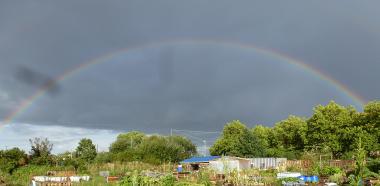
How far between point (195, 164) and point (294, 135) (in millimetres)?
18104

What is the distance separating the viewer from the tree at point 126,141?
7831 cm

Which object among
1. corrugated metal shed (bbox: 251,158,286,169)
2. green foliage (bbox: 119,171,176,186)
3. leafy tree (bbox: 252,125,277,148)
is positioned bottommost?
corrugated metal shed (bbox: 251,158,286,169)

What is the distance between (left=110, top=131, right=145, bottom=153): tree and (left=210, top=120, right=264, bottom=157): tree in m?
17.1

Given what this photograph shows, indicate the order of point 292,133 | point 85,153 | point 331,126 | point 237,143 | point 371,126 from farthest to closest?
point 85,153 → point 292,133 → point 237,143 → point 331,126 → point 371,126

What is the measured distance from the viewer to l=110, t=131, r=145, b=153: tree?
7831cm

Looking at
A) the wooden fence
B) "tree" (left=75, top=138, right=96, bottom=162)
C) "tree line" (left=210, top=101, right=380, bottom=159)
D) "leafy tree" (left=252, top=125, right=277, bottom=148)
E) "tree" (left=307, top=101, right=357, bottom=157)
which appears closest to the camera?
the wooden fence

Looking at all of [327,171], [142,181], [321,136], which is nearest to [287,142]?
[321,136]

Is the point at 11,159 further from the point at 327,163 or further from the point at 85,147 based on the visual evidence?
the point at 85,147

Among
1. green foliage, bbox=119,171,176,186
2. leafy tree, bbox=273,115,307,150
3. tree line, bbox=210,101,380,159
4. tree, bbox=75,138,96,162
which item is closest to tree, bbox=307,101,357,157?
tree line, bbox=210,101,380,159

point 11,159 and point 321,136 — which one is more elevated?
point 321,136

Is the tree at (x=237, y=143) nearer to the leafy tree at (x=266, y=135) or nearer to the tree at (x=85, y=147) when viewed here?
the leafy tree at (x=266, y=135)

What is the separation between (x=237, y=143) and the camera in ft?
180

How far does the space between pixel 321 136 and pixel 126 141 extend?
41.8 metres

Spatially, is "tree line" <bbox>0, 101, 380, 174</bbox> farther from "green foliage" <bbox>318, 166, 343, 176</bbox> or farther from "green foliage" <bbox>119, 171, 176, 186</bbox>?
"green foliage" <bbox>119, 171, 176, 186</bbox>
